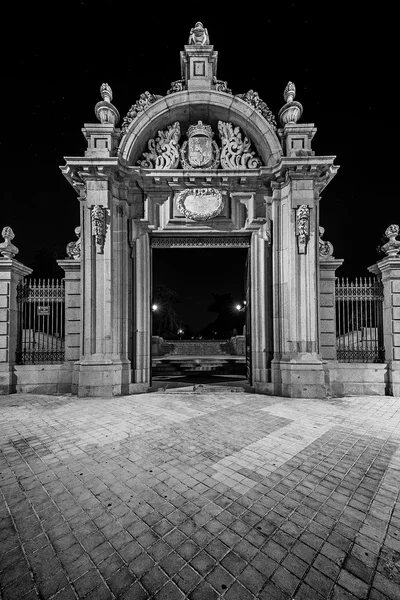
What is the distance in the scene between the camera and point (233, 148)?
9508 mm

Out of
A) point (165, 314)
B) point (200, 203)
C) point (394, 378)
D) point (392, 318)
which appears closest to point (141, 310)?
point (200, 203)

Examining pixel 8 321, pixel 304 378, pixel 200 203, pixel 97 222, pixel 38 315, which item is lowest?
pixel 304 378

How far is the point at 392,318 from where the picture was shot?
8648 millimetres

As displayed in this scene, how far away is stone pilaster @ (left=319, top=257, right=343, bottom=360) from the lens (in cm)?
899

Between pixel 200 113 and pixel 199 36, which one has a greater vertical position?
pixel 199 36

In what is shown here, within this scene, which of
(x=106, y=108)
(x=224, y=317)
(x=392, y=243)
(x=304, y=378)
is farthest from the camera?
(x=224, y=317)

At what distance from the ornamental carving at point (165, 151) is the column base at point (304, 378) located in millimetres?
7582

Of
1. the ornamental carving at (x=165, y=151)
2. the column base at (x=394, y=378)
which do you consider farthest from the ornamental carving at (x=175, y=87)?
the column base at (x=394, y=378)

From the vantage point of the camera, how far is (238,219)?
31.0 feet

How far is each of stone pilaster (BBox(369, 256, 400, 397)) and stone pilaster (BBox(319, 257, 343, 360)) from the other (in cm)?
145

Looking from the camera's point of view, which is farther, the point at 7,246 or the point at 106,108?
the point at 7,246

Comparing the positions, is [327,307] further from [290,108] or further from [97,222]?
[97,222]

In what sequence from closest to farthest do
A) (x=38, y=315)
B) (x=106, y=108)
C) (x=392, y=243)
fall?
(x=392, y=243), (x=106, y=108), (x=38, y=315)

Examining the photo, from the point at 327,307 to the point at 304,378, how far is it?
104 inches
